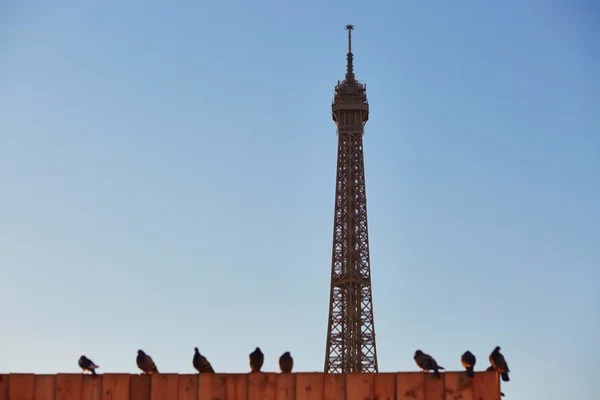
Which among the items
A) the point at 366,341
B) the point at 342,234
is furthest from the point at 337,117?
the point at 366,341

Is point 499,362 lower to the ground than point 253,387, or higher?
higher

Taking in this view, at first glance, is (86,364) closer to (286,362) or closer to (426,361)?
(286,362)

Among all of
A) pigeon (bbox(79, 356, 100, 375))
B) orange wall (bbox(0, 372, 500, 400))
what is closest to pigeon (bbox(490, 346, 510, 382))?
orange wall (bbox(0, 372, 500, 400))

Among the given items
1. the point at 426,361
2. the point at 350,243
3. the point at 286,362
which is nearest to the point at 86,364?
the point at 286,362

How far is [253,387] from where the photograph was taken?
→ 21.9 m

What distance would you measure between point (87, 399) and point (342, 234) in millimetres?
88155

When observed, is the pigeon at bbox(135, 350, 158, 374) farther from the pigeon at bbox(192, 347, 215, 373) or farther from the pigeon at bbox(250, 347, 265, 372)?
the pigeon at bbox(250, 347, 265, 372)

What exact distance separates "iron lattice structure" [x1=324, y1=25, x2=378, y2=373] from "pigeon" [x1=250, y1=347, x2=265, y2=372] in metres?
72.3

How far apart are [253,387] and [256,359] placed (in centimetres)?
687

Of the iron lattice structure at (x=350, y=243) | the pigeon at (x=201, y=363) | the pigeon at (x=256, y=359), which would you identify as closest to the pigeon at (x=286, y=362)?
the pigeon at (x=256, y=359)

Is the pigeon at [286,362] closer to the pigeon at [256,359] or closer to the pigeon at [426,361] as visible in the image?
the pigeon at [256,359]

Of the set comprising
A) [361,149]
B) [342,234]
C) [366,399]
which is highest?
[361,149]

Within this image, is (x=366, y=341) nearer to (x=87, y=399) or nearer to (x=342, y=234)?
(x=342, y=234)

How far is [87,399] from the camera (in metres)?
21.9
